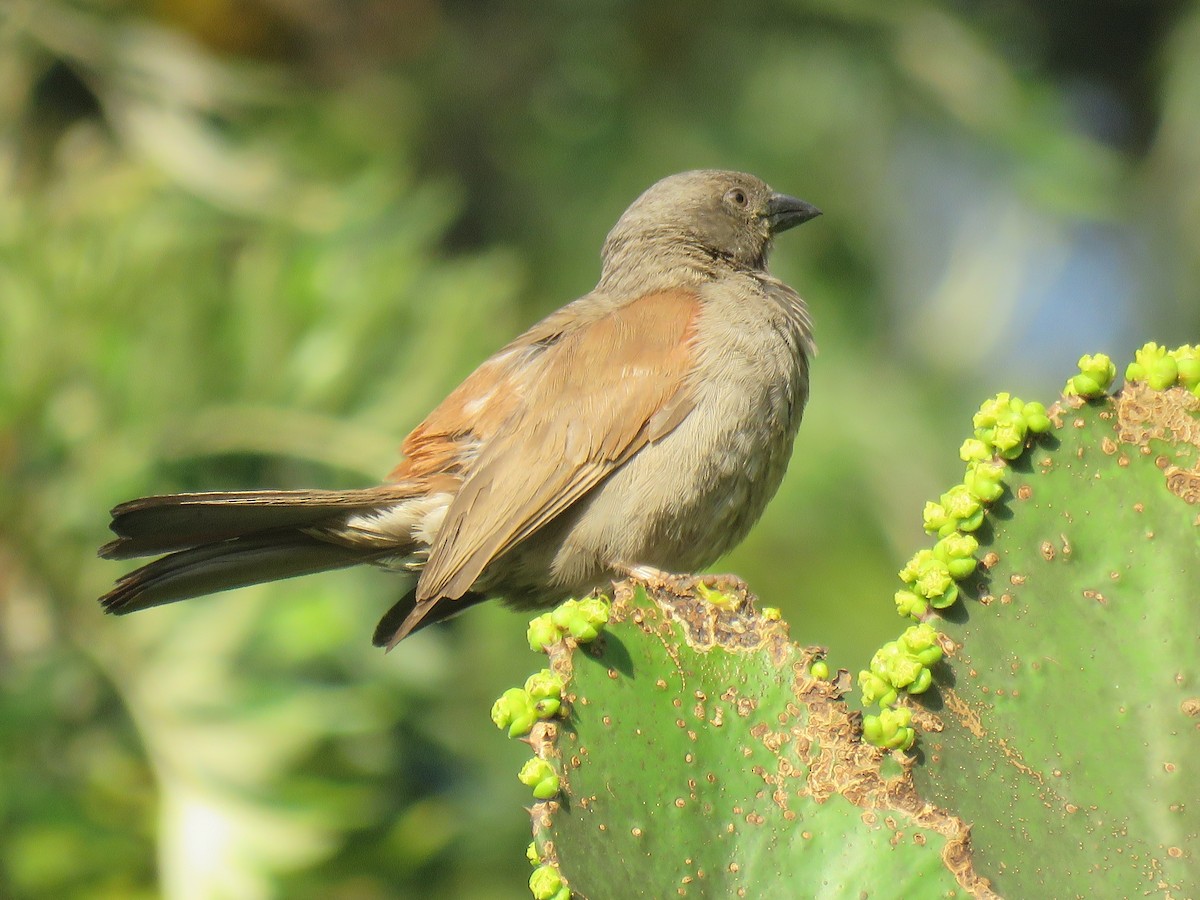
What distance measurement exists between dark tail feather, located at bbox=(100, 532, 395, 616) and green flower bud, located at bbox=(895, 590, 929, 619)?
2003 mm

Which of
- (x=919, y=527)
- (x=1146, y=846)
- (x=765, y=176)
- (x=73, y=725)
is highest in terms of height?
(x=765, y=176)

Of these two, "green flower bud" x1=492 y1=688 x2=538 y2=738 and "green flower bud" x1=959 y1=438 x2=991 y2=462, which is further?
"green flower bud" x1=959 y1=438 x2=991 y2=462

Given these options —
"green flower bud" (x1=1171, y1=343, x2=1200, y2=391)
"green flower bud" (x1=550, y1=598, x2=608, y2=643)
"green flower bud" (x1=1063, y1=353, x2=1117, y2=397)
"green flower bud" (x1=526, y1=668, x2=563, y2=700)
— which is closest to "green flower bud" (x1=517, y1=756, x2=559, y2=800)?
"green flower bud" (x1=526, y1=668, x2=563, y2=700)

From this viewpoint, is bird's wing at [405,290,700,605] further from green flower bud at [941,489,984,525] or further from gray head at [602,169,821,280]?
green flower bud at [941,489,984,525]

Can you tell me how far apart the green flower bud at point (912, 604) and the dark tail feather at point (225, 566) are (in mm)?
2003

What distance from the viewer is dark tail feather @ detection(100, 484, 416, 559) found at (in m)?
3.63

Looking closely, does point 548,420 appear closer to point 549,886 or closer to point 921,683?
point 921,683

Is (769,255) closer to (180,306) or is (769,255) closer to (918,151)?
(180,306)

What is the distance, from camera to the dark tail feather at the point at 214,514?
11.9 feet

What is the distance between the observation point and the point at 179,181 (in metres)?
6.86

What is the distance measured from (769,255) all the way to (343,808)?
2493mm

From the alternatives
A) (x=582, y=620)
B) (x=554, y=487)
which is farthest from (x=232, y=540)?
(x=582, y=620)

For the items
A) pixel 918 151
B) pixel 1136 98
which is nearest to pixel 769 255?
pixel 918 151

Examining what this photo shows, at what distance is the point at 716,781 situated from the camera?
244 centimetres
